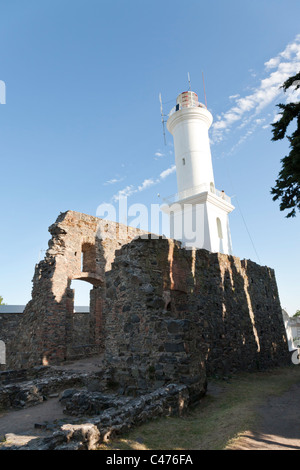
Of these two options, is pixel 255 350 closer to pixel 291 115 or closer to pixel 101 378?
pixel 101 378

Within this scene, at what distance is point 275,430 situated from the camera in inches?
179

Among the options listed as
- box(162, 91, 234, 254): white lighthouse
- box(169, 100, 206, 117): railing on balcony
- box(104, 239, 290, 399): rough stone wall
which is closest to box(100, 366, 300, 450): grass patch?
box(104, 239, 290, 399): rough stone wall

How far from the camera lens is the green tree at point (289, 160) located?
26.6ft

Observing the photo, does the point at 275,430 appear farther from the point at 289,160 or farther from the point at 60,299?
the point at 60,299

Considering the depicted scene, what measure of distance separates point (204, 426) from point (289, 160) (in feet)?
23.0

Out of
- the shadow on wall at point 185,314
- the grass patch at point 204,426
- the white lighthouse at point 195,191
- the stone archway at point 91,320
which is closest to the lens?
the grass patch at point 204,426

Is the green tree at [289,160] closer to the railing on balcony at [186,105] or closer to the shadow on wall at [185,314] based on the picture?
the shadow on wall at [185,314]

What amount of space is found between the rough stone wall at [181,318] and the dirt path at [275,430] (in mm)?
1542

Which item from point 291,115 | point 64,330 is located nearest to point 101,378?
point 64,330

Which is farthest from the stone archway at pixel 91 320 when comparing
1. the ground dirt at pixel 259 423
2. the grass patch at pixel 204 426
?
the grass patch at pixel 204 426

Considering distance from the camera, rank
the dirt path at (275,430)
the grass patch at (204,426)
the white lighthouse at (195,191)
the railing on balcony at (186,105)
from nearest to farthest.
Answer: the dirt path at (275,430), the grass patch at (204,426), the white lighthouse at (195,191), the railing on balcony at (186,105)
